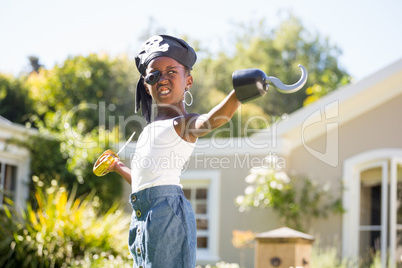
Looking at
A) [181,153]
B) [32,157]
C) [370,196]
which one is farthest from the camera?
[32,157]

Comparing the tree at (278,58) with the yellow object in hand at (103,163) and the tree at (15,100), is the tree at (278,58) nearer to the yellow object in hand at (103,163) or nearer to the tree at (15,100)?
the tree at (15,100)

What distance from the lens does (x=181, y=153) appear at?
303 cm

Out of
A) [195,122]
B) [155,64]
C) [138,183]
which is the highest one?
[155,64]

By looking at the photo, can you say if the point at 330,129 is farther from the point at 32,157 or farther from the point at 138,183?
the point at 138,183

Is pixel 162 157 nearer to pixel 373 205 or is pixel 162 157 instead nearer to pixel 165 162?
pixel 165 162

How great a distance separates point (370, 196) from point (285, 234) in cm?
466

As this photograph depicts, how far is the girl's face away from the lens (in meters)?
3.18

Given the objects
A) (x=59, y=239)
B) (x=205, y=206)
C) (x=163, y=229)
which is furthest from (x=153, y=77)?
(x=205, y=206)

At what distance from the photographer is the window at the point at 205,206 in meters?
10.6

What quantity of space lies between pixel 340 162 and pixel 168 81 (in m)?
7.13

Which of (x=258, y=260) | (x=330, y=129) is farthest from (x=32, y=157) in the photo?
(x=258, y=260)

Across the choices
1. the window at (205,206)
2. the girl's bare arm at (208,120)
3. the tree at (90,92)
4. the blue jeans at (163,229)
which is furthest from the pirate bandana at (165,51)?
the tree at (90,92)

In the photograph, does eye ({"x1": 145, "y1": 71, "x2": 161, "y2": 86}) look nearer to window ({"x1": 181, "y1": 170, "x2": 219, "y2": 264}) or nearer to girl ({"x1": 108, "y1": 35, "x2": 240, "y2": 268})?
girl ({"x1": 108, "y1": 35, "x2": 240, "y2": 268})

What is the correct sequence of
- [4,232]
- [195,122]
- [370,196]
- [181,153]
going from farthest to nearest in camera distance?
[370,196]
[4,232]
[181,153]
[195,122]
